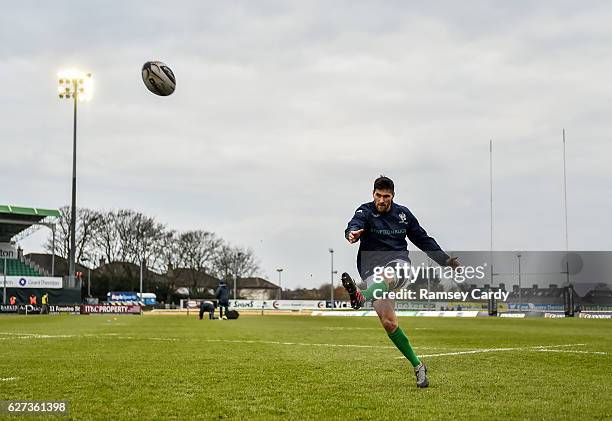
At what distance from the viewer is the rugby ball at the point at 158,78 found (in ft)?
51.2

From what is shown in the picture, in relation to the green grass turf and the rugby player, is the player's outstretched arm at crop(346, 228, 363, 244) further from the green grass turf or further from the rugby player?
the green grass turf

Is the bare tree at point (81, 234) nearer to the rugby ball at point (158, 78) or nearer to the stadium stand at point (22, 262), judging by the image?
the stadium stand at point (22, 262)

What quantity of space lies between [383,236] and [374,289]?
65 centimetres

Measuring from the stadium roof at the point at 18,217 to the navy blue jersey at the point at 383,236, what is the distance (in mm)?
63199

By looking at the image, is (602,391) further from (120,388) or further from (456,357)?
(120,388)

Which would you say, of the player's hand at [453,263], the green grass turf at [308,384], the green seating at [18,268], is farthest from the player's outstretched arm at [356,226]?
the green seating at [18,268]

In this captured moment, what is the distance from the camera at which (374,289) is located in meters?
7.82

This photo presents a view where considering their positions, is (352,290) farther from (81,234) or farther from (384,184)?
(81,234)

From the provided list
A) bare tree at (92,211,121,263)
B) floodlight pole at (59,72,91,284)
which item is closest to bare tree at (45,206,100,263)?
bare tree at (92,211,121,263)

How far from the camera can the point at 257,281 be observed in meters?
146

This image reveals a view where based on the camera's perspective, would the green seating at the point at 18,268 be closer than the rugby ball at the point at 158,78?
No

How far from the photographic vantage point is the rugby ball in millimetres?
15617

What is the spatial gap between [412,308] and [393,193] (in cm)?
5033

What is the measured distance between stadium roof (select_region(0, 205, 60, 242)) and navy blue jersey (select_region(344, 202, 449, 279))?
207ft
